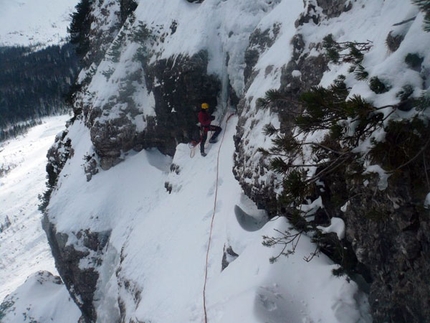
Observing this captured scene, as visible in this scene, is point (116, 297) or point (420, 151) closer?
point (420, 151)

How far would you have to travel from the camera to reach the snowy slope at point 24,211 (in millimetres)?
33562

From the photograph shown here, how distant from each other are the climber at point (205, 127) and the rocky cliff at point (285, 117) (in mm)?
795

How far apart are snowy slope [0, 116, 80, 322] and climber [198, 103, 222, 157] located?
436 inches

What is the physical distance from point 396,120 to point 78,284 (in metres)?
13.8

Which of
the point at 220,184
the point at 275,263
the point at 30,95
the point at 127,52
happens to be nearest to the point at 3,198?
the point at 30,95

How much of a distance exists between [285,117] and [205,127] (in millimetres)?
4986

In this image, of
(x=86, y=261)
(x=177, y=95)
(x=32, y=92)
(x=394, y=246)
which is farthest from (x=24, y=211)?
(x=394, y=246)

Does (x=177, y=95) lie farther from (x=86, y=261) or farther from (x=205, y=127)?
(x=86, y=261)

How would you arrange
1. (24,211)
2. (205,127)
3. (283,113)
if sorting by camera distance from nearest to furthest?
(283,113) → (205,127) → (24,211)

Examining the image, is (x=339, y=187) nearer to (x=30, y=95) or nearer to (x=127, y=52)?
(x=127, y=52)

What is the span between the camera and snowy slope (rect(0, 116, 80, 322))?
33.6 metres

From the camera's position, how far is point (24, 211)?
5144 cm

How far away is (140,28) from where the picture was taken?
1650 centimetres

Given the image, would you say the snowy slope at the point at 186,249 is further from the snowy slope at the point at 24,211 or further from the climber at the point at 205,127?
the snowy slope at the point at 24,211
